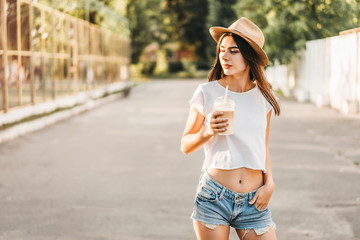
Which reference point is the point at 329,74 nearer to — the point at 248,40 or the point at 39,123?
the point at 39,123

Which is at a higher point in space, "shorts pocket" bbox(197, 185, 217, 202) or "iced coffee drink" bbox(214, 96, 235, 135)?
"iced coffee drink" bbox(214, 96, 235, 135)

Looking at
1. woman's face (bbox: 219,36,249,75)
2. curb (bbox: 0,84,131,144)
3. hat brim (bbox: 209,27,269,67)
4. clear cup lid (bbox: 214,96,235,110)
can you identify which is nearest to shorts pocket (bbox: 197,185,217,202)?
clear cup lid (bbox: 214,96,235,110)

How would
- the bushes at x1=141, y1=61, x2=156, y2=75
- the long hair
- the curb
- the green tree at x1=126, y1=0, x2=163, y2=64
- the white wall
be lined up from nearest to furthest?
the long hair, the curb, the white wall, the green tree at x1=126, y1=0, x2=163, y2=64, the bushes at x1=141, y1=61, x2=156, y2=75

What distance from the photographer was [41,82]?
736 inches

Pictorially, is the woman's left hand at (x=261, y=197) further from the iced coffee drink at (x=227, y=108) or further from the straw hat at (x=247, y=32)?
the straw hat at (x=247, y=32)

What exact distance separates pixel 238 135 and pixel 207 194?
338 mm

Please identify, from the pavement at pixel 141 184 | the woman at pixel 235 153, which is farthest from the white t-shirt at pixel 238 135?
the pavement at pixel 141 184

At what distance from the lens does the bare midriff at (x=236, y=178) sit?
3119mm

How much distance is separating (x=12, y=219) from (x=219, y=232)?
3.72 meters

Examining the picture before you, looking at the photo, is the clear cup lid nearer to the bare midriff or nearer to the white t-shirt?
the white t-shirt

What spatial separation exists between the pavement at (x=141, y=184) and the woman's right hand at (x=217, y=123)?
2.87 m

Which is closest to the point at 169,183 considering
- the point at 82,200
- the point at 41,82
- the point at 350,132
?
the point at 82,200

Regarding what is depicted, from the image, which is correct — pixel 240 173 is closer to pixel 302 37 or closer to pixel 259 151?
pixel 259 151

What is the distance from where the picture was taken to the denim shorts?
3094 millimetres
